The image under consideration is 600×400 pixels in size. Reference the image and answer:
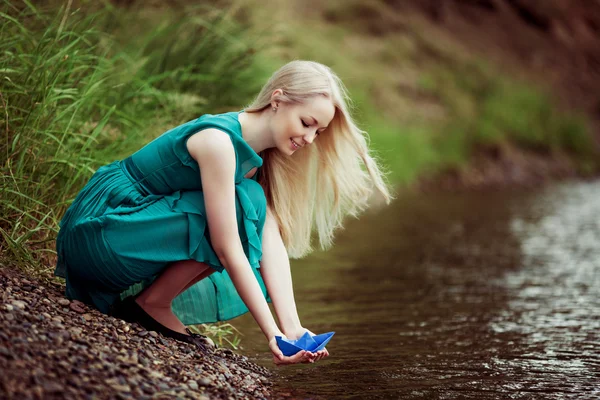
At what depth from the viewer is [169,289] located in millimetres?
2471

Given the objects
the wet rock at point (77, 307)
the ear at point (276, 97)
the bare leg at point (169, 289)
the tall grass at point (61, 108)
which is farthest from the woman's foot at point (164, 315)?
the ear at point (276, 97)

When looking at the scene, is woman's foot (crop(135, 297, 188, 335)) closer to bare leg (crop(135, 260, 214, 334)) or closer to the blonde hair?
bare leg (crop(135, 260, 214, 334))

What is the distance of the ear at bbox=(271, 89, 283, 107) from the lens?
2.49 metres

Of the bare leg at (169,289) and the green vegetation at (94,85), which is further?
the green vegetation at (94,85)

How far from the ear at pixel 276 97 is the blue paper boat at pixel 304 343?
2.31 feet

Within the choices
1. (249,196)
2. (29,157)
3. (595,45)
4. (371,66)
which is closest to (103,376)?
(249,196)

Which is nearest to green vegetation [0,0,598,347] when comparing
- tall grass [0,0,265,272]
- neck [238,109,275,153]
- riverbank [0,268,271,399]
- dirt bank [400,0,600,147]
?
tall grass [0,0,265,272]

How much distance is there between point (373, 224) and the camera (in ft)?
23.1

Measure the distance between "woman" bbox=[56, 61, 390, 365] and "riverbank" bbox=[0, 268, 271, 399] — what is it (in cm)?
13

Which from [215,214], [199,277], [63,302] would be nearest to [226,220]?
[215,214]

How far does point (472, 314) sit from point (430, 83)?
9.73 meters

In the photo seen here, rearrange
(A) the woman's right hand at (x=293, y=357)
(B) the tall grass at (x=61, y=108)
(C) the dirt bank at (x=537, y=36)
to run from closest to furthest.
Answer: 1. (A) the woman's right hand at (x=293, y=357)
2. (B) the tall grass at (x=61, y=108)
3. (C) the dirt bank at (x=537, y=36)

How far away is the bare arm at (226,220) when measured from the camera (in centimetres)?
231

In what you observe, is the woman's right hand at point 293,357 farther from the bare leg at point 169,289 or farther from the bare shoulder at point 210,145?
the bare shoulder at point 210,145
